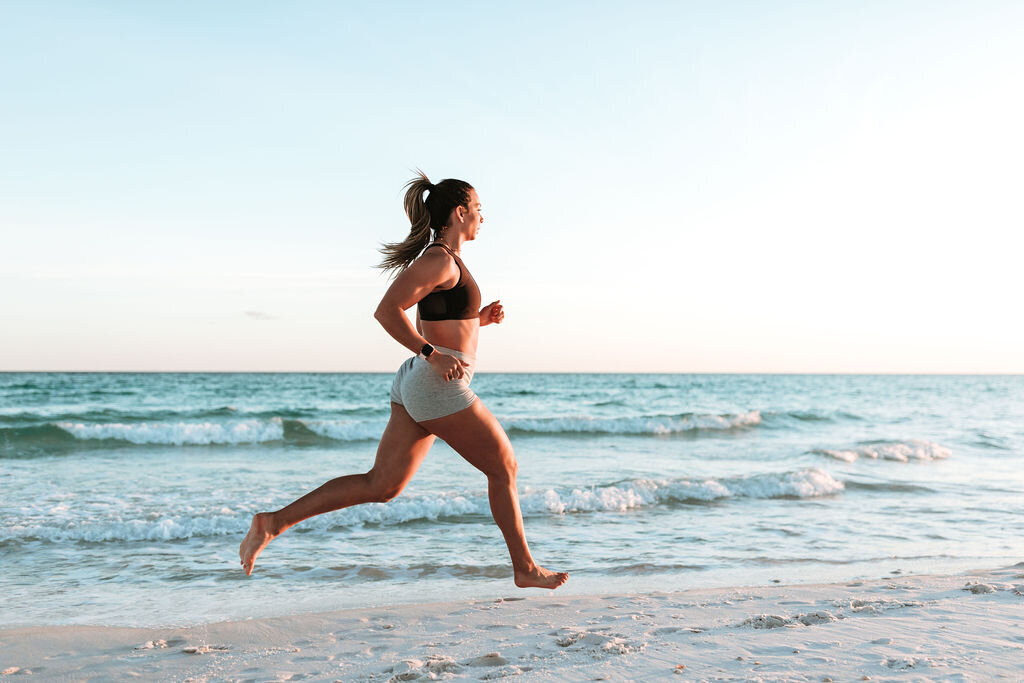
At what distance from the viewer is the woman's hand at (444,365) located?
3088 mm

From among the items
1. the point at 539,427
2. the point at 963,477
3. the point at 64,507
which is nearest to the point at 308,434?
the point at 539,427

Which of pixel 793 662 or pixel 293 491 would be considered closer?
pixel 793 662

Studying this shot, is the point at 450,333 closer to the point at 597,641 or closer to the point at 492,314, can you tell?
the point at 492,314

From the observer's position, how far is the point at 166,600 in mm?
5516

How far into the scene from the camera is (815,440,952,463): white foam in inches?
611

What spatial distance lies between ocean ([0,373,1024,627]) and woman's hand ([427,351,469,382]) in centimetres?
295

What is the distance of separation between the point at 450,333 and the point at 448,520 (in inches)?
216

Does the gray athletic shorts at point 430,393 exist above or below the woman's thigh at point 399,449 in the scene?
above

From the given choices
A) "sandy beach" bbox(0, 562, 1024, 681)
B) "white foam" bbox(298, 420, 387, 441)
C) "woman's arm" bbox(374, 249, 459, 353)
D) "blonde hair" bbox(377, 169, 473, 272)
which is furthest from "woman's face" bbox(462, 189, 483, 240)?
"white foam" bbox(298, 420, 387, 441)

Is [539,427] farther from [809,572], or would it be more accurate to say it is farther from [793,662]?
[793,662]

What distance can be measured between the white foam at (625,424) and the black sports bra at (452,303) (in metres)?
18.1

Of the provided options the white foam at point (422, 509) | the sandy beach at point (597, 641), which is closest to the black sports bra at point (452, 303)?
the sandy beach at point (597, 641)

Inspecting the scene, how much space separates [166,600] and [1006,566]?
21.5 feet

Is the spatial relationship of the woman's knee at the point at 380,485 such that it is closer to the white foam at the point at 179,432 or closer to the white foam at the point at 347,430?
the white foam at the point at 179,432
